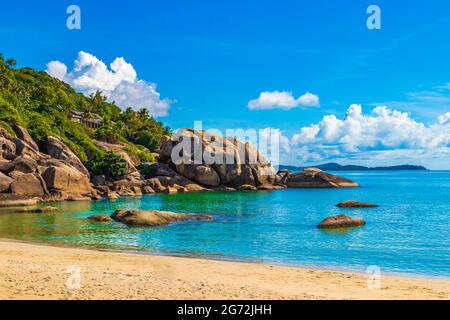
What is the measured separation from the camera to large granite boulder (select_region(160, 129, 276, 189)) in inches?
3127

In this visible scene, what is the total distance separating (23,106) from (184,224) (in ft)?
194

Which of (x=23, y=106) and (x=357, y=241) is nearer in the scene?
(x=357, y=241)

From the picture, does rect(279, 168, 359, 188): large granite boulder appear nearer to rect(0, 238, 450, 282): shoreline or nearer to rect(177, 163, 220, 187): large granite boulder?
rect(177, 163, 220, 187): large granite boulder

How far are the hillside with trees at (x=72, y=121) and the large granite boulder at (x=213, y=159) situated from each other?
1117 cm

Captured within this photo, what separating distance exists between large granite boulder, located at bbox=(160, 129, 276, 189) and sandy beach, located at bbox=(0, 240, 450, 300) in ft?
188

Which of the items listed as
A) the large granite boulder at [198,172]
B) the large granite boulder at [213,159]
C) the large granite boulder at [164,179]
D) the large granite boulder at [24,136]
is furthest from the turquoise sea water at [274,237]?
the large granite boulder at [213,159]

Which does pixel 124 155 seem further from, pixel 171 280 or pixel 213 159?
pixel 171 280

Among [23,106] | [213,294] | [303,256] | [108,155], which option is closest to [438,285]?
[303,256]

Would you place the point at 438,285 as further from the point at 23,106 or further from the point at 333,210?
the point at 23,106

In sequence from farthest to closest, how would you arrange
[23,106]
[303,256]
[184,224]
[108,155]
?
1. [23,106]
2. [108,155]
3. [184,224]
4. [303,256]

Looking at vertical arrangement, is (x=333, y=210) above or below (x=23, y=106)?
below

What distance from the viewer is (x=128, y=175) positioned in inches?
2901

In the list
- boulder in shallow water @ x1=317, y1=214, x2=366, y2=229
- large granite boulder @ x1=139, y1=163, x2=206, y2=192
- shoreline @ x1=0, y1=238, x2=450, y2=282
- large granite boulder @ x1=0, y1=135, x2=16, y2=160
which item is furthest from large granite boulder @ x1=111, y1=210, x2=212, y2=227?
large granite boulder @ x1=139, y1=163, x2=206, y2=192
